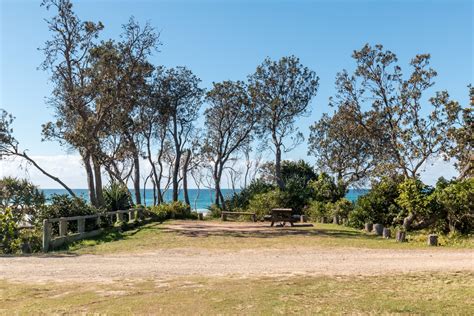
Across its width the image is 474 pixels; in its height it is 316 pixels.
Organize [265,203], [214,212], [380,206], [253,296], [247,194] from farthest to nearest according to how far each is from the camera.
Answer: [247,194] → [214,212] → [265,203] → [380,206] → [253,296]

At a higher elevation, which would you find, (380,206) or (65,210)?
(65,210)

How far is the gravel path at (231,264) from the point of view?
9.42 metres

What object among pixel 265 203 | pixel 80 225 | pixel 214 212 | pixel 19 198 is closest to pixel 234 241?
pixel 80 225

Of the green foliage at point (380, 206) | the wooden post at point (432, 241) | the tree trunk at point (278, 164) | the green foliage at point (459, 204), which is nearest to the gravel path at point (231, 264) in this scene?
the wooden post at point (432, 241)

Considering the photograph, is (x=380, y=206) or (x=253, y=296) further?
(x=380, y=206)

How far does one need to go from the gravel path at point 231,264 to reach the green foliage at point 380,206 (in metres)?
7.98

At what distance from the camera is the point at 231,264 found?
10703mm

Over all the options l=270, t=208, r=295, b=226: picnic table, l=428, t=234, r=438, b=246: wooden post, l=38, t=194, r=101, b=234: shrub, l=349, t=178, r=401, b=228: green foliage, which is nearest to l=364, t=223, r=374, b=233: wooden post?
l=349, t=178, r=401, b=228: green foliage

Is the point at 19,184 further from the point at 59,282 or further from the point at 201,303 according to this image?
the point at 201,303

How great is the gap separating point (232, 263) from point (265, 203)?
18.7m

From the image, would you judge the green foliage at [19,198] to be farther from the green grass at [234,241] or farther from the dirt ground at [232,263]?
the dirt ground at [232,263]

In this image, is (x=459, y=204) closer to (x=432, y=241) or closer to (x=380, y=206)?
(x=432, y=241)

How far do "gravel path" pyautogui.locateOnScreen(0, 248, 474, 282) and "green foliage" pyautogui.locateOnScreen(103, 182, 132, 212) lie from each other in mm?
12119

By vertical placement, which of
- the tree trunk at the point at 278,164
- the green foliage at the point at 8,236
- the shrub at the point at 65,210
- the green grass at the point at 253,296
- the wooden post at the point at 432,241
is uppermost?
the tree trunk at the point at 278,164
